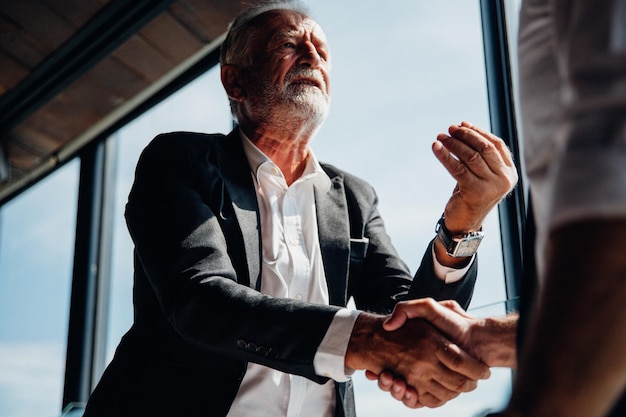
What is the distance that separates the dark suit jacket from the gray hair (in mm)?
376

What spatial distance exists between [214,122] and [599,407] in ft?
9.34

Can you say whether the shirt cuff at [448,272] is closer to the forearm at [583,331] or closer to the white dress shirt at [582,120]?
the white dress shirt at [582,120]

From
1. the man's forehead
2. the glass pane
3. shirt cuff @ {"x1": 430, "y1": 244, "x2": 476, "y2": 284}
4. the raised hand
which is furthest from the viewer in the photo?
the glass pane

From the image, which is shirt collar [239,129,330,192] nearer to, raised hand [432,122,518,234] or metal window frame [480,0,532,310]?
raised hand [432,122,518,234]

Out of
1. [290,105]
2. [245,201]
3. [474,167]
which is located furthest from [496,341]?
[290,105]

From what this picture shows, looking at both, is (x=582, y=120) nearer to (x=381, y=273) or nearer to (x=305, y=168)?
(x=381, y=273)

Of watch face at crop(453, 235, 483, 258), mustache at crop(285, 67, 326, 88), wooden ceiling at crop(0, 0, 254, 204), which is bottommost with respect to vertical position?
watch face at crop(453, 235, 483, 258)

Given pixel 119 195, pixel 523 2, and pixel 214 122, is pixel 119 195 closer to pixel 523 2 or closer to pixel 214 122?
pixel 214 122

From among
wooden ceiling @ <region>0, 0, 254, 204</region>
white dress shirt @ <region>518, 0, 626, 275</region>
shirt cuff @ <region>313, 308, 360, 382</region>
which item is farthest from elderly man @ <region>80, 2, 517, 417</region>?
wooden ceiling @ <region>0, 0, 254, 204</region>

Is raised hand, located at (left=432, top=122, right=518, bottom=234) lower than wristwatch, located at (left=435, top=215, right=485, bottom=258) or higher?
higher

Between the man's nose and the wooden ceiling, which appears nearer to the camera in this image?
the man's nose

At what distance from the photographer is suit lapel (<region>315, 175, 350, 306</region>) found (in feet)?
5.34

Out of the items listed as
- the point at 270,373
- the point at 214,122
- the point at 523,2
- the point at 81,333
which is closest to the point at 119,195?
the point at 81,333

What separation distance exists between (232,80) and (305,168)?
431 mm
